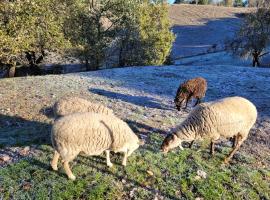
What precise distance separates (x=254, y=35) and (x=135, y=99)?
91.0 feet

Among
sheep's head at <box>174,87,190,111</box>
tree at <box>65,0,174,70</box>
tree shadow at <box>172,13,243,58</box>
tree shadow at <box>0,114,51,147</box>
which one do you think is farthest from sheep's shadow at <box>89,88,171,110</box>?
tree shadow at <box>172,13,243,58</box>

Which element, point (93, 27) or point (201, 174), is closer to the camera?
point (201, 174)

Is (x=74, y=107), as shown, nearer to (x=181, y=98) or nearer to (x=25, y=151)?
(x=25, y=151)

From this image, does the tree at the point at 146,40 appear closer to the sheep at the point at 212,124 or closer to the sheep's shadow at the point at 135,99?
the sheep's shadow at the point at 135,99

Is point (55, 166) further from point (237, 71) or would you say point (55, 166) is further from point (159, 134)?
point (237, 71)

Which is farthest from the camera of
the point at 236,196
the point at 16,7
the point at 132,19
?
the point at 132,19

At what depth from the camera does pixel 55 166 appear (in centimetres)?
1005

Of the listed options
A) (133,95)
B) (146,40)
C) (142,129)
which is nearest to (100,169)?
(142,129)

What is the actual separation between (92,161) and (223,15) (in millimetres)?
88467

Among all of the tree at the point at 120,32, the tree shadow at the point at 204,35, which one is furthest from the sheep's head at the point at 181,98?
the tree shadow at the point at 204,35

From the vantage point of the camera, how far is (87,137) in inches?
378

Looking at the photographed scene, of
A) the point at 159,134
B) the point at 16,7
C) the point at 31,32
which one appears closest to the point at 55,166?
the point at 159,134

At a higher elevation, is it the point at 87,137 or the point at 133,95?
the point at 87,137

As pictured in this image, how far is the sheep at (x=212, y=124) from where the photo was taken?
11.5m
